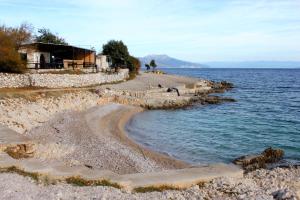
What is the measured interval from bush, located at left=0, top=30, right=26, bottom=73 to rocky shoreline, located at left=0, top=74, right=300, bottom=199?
7.10 meters

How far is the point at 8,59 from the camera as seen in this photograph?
43.4 meters

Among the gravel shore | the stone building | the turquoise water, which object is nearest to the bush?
the stone building

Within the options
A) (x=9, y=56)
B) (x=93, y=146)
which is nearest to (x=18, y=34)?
(x=9, y=56)

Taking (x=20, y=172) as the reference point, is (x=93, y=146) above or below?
below

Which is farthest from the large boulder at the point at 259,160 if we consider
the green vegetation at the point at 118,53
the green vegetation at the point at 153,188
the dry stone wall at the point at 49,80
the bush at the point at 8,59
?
the green vegetation at the point at 118,53

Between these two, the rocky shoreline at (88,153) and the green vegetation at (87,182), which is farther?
the green vegetation at (87,182)

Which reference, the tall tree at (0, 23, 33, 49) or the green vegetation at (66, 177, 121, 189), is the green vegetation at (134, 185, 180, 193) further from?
the tall tree at (0, 23, 33, 49)

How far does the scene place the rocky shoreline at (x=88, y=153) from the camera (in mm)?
13781

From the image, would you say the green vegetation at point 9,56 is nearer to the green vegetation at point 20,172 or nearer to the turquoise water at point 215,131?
the turquoise water at point 215,131

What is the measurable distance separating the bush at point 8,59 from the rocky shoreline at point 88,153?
710 cm

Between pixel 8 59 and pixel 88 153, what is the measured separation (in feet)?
78.9

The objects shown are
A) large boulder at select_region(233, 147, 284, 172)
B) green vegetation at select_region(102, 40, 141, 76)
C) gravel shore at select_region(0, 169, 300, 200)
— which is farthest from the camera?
green vegetation at select_region(102, 40, 141, 76)

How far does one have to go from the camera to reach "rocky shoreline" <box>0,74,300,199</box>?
543 inches

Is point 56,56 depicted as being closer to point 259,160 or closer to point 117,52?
point 117,52
